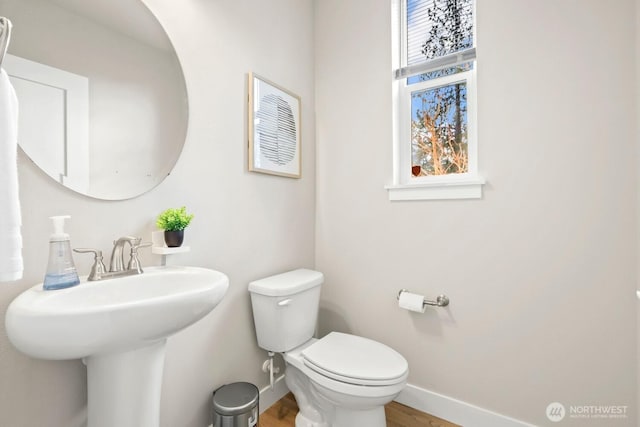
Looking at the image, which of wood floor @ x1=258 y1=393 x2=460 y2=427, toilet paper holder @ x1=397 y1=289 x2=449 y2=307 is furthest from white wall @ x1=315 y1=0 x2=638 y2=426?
wood floor @ x1=258 y1=393 x2=460 y2=427

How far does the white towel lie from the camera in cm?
59

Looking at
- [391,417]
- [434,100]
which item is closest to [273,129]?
[434,100]

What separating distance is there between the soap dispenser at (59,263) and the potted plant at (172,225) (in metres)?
0.30

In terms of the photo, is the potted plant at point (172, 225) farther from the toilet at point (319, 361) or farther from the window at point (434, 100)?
the window at point (434, 100)

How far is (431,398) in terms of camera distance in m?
1.60

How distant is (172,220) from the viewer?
3.64 feet

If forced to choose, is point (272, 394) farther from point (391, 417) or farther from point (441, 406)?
point (441, 406)

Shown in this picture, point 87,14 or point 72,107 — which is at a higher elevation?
point 87,14

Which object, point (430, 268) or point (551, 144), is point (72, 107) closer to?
point (430, 268)

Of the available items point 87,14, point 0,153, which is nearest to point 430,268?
point 0,153

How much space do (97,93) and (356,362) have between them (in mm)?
1419

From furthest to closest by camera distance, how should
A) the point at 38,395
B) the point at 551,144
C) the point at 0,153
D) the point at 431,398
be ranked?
the point at 431,398
the point at 551,144
the point at 38,395
the point at 0,153

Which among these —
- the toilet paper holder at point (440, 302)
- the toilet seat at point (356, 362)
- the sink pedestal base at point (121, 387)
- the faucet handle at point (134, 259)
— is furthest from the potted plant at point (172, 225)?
the toilet paper holder at point (440, 302)

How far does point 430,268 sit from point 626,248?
77 centimetres
